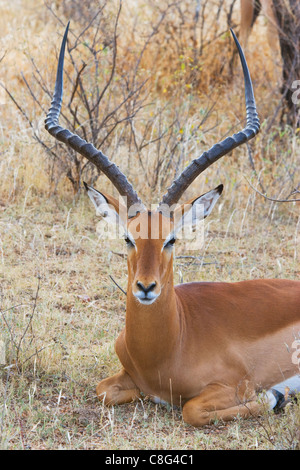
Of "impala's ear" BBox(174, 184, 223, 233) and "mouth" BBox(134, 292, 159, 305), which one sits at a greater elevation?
"impala's ear" BBox(174, 184, 223, 233)

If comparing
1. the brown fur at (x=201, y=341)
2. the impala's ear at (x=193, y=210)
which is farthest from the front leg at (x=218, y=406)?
the impala's ear at (x=193, y=210)

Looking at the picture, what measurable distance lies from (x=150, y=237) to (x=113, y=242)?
11.2ft

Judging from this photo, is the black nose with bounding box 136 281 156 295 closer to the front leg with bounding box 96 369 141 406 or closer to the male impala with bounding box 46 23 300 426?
the male impala with bounding box 46 23 300 426

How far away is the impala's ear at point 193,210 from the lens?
15.7 feet

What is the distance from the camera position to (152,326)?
4566 mm

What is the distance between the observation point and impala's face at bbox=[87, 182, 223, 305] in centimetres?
Result: 418

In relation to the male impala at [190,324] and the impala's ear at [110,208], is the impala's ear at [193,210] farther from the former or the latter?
the impala's ear at [110,208]

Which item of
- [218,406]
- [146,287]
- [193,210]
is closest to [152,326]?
[146,287]

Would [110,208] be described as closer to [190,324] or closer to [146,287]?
[146,287]

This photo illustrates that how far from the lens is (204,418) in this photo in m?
4.50

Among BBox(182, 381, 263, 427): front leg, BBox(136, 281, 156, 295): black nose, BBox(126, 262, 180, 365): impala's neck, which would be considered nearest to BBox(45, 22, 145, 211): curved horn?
BBox(126, 262, 180, 365): impala's neck
